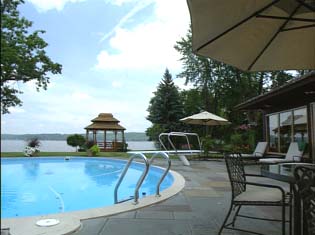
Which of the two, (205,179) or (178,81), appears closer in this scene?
(205,179)

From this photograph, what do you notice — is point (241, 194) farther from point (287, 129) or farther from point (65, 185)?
point (287, 129)

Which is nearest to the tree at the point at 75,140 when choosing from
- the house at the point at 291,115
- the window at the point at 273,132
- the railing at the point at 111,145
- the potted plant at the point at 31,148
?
the railing at the point at 111,145

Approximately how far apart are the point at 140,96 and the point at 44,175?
1756cm

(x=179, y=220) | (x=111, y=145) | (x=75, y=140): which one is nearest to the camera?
(x=179, y=220)

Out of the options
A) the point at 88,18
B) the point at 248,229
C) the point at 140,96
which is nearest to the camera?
the point at 88,18

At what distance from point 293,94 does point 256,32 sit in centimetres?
705

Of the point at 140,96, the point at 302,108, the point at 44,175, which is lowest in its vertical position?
the point at 44,175

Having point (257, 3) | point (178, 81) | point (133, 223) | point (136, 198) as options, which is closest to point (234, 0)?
point (257, 3)

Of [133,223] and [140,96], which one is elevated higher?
[140,96]

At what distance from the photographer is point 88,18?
10.3 feet

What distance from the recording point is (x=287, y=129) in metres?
12.1

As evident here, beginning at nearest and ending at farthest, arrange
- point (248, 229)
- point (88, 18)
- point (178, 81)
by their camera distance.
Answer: point (88, 18) < point (248, 229) < point (178, 81)

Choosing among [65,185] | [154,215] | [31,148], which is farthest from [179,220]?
[31,148]

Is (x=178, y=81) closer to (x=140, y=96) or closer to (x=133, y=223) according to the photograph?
(x=140, y=96)
